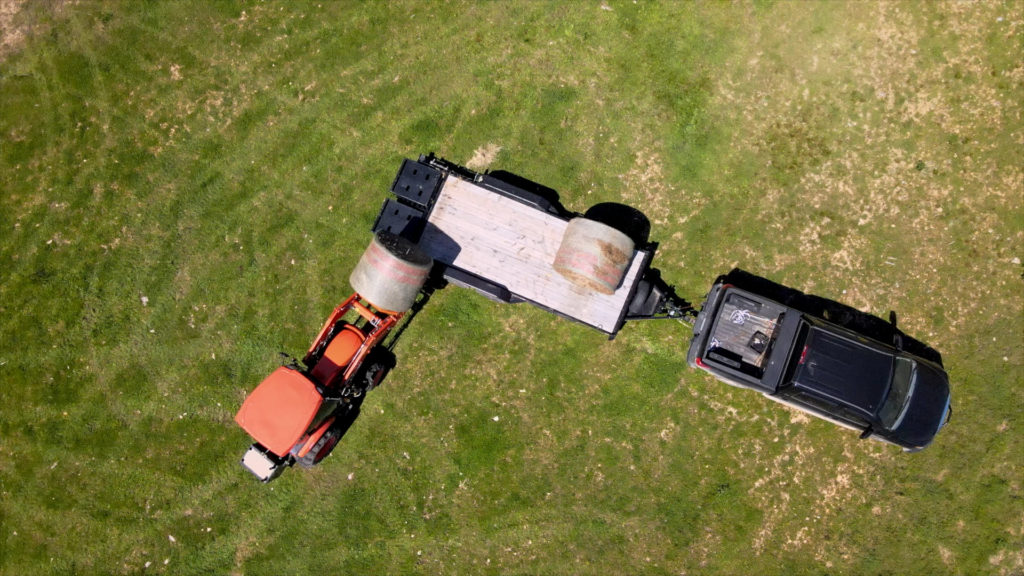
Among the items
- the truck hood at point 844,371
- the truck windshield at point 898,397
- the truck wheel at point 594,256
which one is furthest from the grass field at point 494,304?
the truck wheel at point 594,256

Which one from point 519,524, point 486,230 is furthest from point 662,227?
point 519,524

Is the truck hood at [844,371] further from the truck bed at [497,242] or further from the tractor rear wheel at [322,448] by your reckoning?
the tractor rear wheel at [322,448]

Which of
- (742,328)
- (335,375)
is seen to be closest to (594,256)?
(742,328)

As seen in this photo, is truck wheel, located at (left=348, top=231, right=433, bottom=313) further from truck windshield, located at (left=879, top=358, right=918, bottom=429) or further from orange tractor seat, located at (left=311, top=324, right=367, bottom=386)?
truck windshield, located at (left=879, top=358, right=918, bottom=429)

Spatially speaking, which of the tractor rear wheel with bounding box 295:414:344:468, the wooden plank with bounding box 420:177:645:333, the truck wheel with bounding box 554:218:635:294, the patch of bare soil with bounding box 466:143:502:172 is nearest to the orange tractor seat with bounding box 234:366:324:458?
the tractor rear wheel with bounding box 295:414:344:468

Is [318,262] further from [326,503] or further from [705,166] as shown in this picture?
[705,166]

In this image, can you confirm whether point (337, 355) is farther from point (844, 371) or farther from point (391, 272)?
point (844, 371)

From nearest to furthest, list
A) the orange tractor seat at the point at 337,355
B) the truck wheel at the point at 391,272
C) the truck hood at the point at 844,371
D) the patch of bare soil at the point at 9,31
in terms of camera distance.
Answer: the truck wheel at the point at 391,272 → the truck hood at the point at 844,371 → the orange tractor seat at the point at 337,355 → the patch of bare soil at the point at 9,31
